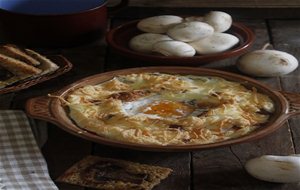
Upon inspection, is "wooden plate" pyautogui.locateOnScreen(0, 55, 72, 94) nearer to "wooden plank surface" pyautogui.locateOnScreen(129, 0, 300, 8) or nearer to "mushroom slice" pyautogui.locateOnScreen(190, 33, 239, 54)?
"mushroom slice" pyautogui.locateOnScreen(190, 33, 239, 54)

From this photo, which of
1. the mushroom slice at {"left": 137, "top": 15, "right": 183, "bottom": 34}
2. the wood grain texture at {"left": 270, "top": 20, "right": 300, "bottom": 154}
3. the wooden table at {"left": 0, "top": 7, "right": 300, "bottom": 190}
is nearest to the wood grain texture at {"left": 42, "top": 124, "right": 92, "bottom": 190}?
the wooden table at {"left": 0, "top": 7, "right": 300, "bottom": 190}

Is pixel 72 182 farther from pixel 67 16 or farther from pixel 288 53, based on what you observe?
pixel 288 53

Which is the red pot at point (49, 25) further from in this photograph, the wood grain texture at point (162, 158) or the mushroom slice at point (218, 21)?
the wood grain texture at point (162, 158)

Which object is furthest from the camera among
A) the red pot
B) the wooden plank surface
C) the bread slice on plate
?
the wooden plank surface

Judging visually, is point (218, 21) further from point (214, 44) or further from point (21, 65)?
point (21, 65)

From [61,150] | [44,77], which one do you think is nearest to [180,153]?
[61,150]

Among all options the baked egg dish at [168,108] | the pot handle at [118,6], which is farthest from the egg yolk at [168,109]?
the pot handle at [118,6]
